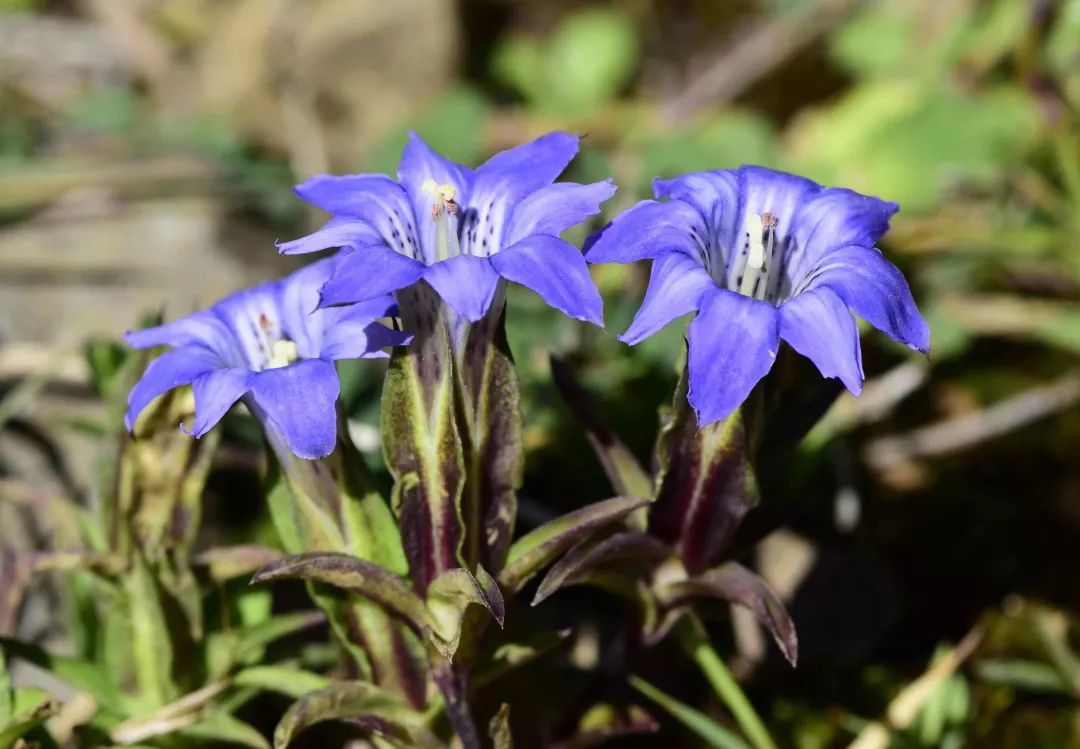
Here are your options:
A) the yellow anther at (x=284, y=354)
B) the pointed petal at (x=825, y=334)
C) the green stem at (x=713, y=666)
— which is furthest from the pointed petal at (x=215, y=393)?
the green stem at (x=713, y=666)

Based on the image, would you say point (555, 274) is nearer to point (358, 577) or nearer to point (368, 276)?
point (368, 276)

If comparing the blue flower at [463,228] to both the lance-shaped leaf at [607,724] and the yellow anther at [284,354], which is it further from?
the lance-shaped leaf at [607,724]

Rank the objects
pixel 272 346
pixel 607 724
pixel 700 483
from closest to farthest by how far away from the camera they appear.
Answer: pixel 700 483 < pixel 272 346 < pixel 607 724

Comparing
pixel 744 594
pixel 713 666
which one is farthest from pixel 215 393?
pixel 713 666

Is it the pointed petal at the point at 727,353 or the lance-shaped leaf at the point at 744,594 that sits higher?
the pointed petal at the point at 727,353

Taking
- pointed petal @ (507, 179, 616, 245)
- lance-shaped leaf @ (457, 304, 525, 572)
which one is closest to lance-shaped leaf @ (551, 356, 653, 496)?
lance-shaped leaf @ (457, 304, 525, 572)

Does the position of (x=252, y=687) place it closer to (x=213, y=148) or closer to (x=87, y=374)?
(x=87, y=374)
